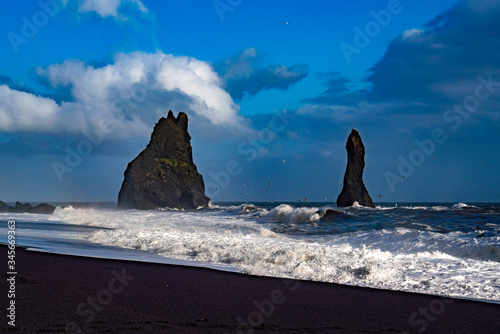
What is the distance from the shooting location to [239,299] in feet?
19.1

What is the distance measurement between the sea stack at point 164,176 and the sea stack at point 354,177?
1326 inches

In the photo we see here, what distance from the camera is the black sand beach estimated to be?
4.35 metres

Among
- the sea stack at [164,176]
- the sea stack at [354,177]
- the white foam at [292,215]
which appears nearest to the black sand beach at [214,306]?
the white foam at [292,215]

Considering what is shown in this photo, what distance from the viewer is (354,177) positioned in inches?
1898

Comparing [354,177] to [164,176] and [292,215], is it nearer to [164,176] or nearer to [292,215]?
[292,215]

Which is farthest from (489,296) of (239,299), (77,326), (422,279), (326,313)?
(77,326)

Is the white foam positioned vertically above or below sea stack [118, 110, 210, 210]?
below

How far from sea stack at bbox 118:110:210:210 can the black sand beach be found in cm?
6444

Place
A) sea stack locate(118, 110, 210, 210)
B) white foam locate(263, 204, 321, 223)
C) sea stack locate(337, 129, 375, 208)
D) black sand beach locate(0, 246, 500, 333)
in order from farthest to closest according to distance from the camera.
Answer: sea stack locate(118, 110, 210, 210) < sea stack locate(337, 129, 375, 208) < white foam locate(263, 204, 321, 223) < black sand beach locate(0, 246, 500, 333)

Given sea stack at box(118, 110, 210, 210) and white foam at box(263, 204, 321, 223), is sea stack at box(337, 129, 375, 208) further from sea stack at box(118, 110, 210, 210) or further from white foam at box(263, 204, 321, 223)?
sea stack at box(118, 110, 210, 210)

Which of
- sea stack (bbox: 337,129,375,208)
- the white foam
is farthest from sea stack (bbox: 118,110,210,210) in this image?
the white foam

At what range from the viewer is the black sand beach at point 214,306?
4.35 m

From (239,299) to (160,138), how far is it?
73285 mm

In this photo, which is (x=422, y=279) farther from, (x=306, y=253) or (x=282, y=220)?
(x=282, y=220)
